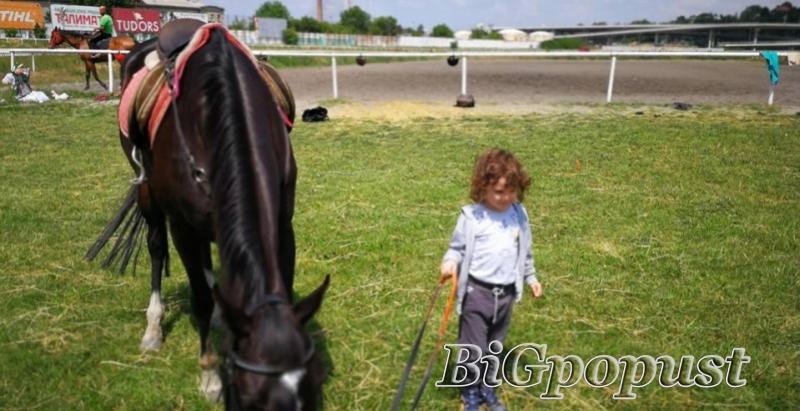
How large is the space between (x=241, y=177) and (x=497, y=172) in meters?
1.20

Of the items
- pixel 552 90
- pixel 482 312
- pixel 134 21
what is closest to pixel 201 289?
pixel 482 312

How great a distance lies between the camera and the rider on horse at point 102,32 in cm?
1739

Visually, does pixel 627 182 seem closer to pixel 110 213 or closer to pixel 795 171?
pixel 795 171

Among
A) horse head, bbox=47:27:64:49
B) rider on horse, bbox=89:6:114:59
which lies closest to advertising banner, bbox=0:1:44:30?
horse head, bbox=47:27:64:49

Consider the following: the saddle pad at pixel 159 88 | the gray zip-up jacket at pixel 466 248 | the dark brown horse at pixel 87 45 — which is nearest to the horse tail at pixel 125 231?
the saddle pad at pixel 159 88

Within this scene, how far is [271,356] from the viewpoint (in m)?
1.79

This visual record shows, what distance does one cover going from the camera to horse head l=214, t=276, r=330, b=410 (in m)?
1.77

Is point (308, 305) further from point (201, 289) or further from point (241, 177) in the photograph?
point (201, 289)

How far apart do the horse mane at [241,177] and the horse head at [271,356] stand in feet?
0.31

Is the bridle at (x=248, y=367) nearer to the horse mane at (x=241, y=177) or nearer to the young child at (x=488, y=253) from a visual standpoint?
the horse mane at (x=241, y=177)

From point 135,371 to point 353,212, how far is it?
311cm

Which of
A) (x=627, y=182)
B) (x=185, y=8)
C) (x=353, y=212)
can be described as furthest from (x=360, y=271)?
(x=185, y=8)

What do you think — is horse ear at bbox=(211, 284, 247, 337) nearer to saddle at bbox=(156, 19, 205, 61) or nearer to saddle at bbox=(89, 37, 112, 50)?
saddle at bbox=(156, 19, 205, 61)

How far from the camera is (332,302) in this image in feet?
14.0
